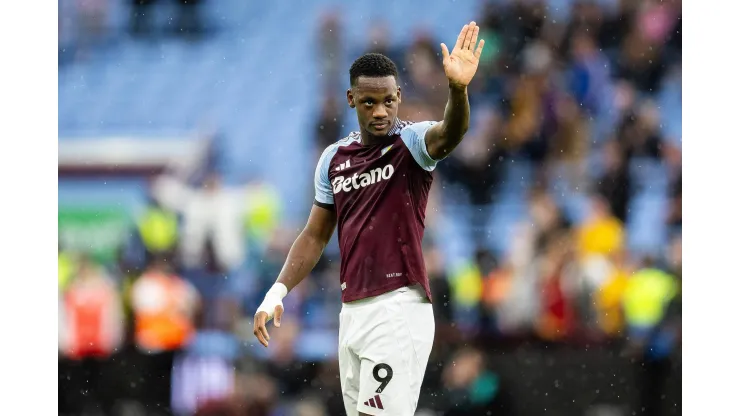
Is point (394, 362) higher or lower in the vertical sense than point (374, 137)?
lower

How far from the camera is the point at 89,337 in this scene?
7.57m

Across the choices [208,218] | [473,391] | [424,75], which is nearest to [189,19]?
[208,218]

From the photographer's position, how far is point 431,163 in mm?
3574

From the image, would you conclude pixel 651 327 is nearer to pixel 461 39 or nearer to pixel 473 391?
pixel 473 391

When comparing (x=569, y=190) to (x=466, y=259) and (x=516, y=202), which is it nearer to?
(x=516, y=202)

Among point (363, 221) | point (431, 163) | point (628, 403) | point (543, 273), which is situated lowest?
point (628, 403)

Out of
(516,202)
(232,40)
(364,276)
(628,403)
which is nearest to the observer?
(364,276)

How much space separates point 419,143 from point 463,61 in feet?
1.25

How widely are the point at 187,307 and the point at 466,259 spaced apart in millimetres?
2321

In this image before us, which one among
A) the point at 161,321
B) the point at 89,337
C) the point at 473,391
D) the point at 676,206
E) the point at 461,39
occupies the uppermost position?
the point at 461,39

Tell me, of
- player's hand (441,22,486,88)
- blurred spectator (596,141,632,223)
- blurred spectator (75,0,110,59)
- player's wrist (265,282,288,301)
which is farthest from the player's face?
blurred spectator (75,0,110,59)

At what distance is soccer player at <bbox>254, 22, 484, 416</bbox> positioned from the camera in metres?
3.46

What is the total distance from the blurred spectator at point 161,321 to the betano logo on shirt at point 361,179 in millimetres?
4060

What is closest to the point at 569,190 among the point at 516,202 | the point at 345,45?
the point at 516,202
